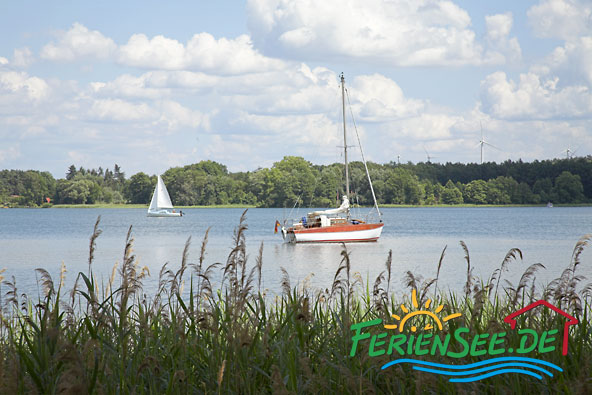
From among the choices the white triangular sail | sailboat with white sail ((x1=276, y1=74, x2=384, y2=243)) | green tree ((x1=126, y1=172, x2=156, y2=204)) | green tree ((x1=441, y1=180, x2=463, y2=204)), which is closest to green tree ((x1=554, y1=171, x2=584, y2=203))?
green tree ((x1=441, y1=180, x2=463, y2=204))

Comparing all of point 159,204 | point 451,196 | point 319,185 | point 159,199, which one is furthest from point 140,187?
point 451,196

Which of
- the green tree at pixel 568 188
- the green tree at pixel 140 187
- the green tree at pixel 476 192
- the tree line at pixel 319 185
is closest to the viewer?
the tree line at pixel 319 185

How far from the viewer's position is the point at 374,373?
4.32 m

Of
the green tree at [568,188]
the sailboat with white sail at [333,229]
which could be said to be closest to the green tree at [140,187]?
the green tree at [568,188]

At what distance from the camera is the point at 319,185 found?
129125mm

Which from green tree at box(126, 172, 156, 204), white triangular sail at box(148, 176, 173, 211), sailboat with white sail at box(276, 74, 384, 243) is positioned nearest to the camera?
sailboat with white sail at box(276, 74, 384, 243)

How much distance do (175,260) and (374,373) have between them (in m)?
31.6

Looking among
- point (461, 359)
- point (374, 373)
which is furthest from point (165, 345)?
point (461, 359)

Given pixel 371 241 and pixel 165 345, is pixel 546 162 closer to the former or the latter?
pixel 371 241

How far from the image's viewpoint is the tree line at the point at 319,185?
5418 inches

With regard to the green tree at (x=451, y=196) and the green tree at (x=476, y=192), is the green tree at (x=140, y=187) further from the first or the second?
the green tree at (x=476, y=192)

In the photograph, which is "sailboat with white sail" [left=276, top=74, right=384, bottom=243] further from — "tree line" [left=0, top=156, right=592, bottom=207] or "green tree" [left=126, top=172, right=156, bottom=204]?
"green tree" [left=126, top=172, right=156, bottom=204]

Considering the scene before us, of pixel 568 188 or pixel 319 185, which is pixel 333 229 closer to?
pixel 319 185

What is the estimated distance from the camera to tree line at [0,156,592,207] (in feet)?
452
